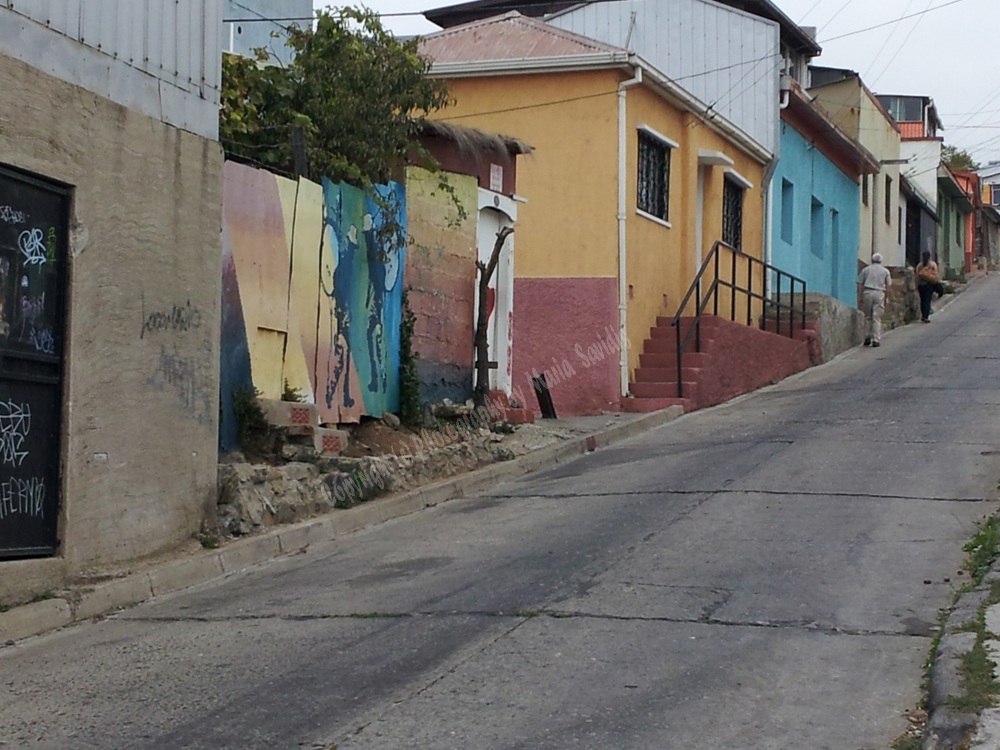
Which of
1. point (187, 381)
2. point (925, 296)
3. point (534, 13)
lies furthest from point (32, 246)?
point (925, 296)

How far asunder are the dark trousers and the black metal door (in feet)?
78.9

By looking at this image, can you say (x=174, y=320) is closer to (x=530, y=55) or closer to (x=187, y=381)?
(x=187, y=381)

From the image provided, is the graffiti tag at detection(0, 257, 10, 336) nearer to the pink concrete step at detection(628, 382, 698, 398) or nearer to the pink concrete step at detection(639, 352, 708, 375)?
the pink concrete step at detection(628, 382, 698, 398)

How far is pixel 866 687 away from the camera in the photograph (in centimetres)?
599

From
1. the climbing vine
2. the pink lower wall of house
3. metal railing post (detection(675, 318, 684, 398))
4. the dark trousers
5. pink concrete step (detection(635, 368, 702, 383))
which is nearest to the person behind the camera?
the climbing vine

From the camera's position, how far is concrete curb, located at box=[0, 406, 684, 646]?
7930 mm

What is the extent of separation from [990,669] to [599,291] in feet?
42.4

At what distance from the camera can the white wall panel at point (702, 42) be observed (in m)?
22.7

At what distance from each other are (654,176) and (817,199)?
31.9 ft

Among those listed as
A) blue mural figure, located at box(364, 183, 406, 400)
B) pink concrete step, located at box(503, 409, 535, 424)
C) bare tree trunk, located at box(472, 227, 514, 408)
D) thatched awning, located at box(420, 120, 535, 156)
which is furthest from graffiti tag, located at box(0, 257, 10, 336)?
pink concrete step, located at box(503, 409, 535, 424)

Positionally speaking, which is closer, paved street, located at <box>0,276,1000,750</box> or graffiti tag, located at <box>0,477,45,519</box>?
paved street, located at <box>0,276,1000,750</box>

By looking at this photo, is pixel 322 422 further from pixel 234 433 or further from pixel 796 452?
pixel 796 452

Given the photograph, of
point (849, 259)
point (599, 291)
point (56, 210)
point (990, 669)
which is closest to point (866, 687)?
point (990, 669)

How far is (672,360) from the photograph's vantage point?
1917cm
